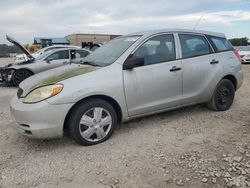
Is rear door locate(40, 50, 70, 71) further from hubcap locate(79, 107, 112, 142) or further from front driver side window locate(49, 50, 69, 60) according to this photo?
hubcap locate(79, 107, 112, 142)

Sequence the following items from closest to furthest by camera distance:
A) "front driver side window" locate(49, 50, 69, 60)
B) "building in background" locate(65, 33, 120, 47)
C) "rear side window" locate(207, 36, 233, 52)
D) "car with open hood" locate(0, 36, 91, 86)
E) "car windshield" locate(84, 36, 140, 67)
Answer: "car windshield" locate(84, 36, 140, 67), "rear side window" locate(207, 36, 233, 52), "car with open hood" locate(0, 36, 91, 86), "front driver side window" locate(49, 50, 69, 60), "building in background" locate(65, 33, 120, 47)

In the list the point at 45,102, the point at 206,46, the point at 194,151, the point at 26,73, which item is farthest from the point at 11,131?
the point at 26,73

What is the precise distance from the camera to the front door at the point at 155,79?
4.29 metres

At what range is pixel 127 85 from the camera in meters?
4.20

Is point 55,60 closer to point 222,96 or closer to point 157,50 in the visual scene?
point 157,50

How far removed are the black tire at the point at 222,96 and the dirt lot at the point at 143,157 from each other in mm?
454

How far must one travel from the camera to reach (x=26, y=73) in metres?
9.63

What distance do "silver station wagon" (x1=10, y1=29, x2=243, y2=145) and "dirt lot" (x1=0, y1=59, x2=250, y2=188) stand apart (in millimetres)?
299

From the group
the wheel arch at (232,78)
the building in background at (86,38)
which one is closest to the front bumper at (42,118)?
the wheel arch at (232,78)

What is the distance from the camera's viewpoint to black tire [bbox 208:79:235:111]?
534 cm

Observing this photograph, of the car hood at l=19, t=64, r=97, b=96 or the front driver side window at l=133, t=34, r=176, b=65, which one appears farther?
the front driver side window at l=133, t=34, r=176, b=65

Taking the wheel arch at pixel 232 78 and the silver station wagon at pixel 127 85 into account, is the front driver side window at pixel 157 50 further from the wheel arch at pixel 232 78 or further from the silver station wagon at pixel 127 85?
the wheel arch at pixel 232 78

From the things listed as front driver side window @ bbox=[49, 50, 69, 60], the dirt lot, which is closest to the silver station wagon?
the dirt lot

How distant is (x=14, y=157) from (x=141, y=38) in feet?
8.44
